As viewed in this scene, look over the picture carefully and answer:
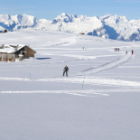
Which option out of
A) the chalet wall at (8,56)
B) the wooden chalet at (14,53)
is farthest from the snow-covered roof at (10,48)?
the chalet wall at (8,56)

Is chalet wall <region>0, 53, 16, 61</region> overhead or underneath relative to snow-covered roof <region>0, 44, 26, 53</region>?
underneath

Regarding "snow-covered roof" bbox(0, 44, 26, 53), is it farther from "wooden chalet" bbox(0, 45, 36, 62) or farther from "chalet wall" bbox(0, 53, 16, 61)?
"chalet wall" bbox(0, 53, 16, 61)

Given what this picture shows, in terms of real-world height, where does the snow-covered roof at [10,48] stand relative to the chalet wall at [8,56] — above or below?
above

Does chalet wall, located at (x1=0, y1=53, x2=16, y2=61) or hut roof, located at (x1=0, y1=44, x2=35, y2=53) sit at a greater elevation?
hut roof, located at (x1=0, y1=44, x2=35, y2=53)

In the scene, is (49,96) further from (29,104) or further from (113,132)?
(113,132)

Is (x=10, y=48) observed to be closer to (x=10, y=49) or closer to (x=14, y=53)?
(x=10, y=49)

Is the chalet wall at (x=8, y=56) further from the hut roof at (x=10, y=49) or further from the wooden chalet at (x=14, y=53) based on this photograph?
the hut roof at (x=10, y=49)

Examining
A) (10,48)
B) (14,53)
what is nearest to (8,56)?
(14,53)

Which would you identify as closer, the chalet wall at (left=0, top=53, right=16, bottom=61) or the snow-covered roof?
the chalet wall at (left=0, top=53, right=16, bottom=61)

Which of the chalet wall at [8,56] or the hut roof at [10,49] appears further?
the hut roof at [10,49]

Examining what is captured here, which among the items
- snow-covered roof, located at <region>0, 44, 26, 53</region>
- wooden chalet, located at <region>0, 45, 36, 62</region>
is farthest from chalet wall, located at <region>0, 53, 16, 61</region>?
snow-covered roof, located at <region>0, 44, 26, 53</region>

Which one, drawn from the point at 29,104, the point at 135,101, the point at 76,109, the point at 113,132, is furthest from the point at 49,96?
the point at 113,132

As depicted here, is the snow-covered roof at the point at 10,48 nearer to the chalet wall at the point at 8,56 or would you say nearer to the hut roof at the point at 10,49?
the hut roof at the point at 10,49

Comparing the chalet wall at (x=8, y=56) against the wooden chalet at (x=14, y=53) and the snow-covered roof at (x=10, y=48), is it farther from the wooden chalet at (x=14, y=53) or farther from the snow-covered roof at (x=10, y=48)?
the snow-covered roof at (x=10, y=48)
